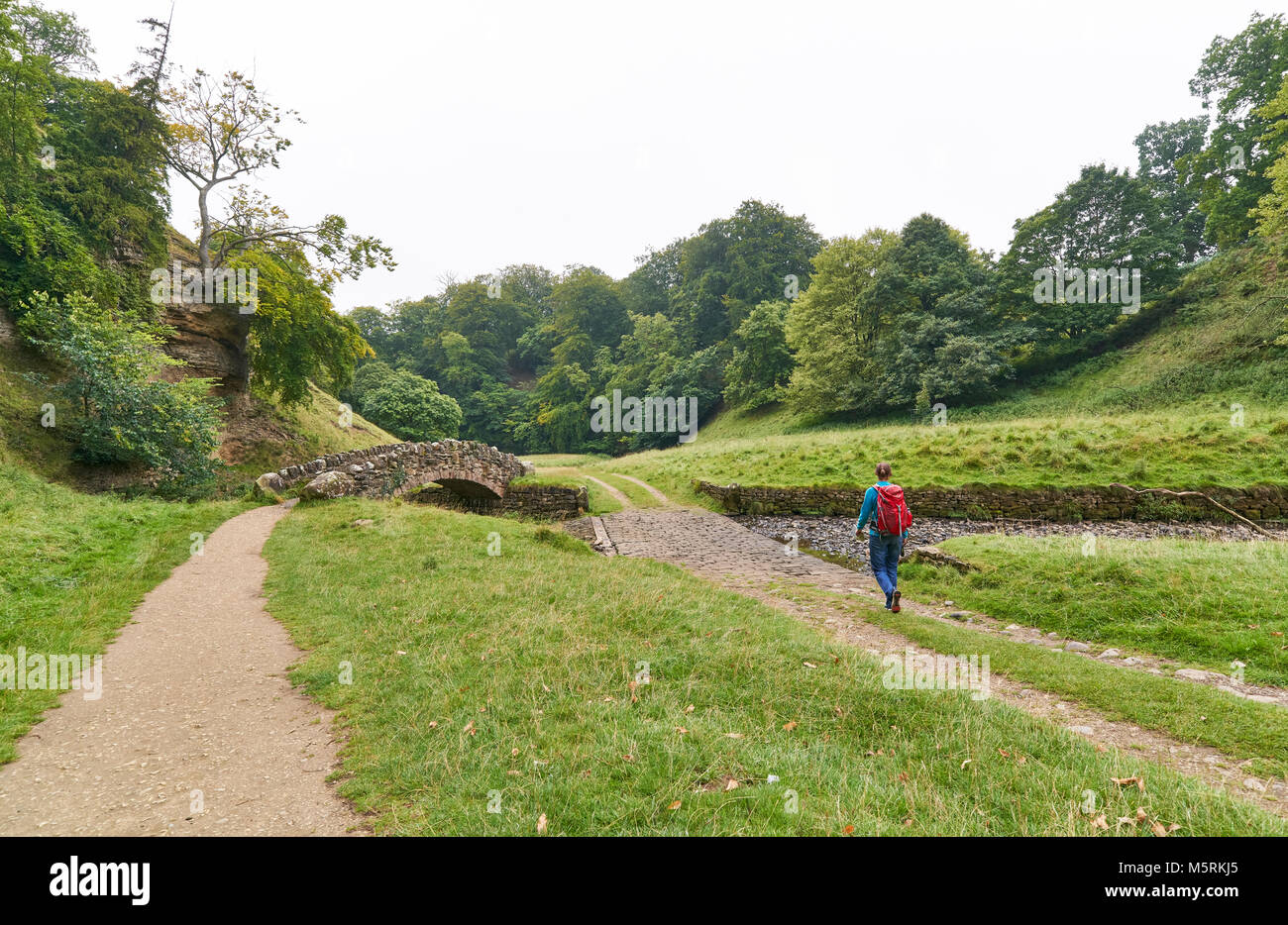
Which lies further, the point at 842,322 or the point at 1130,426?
the point at 842,322

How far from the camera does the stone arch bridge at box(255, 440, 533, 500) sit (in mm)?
18078

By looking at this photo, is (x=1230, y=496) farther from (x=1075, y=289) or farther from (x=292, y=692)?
(x=1075, y=289)

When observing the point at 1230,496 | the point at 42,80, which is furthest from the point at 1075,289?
the point at 42,80

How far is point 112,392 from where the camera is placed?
50.5 feet

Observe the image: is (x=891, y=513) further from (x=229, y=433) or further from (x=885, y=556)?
(x=229, y=433)

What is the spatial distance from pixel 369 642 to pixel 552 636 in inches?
94.6

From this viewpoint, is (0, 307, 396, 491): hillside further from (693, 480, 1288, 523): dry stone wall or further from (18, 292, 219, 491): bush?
(693, 480, 1288, 523): dry stone wall

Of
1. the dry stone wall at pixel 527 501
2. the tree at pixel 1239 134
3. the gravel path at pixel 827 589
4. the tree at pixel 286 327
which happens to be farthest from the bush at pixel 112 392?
the tree at pixel 1239 134

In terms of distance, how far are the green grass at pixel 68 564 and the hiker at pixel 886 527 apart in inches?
414

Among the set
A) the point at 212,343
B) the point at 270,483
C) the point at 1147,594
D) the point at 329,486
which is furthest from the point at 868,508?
the point at 212,343

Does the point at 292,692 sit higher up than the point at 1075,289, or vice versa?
the point at 1075,289

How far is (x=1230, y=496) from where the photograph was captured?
1538 cm

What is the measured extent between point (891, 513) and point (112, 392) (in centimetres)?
2190
